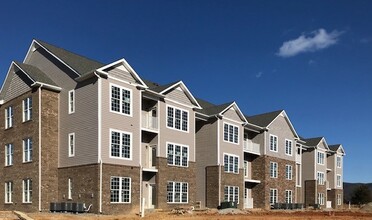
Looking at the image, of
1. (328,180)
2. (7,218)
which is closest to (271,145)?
(328,180)

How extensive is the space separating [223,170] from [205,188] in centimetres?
258

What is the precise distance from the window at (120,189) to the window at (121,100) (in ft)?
16.1

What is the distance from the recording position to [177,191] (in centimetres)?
3747

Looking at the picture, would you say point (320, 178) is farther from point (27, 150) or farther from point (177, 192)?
point (27, 150)

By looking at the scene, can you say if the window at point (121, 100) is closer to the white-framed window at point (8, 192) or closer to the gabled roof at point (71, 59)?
the gabled roof at point (71, 59)

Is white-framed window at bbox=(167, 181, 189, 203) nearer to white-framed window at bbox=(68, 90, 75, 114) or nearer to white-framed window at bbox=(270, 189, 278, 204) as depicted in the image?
white-framed window at bbox=(68, 90, 75, 114)

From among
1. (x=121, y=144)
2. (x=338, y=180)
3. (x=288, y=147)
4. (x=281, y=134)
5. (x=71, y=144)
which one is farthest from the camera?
(x=338, y=180)

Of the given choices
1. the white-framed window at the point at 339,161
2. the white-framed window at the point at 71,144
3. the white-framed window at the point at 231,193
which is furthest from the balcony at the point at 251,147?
the white-framed window at the point at 339,161

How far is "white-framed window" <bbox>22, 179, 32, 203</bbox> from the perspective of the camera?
31.8 meters

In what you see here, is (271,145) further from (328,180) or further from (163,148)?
(328,180)

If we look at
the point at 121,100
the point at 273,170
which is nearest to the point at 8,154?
the point at 121,100

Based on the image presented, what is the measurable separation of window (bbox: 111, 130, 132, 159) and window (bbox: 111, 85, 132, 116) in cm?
166

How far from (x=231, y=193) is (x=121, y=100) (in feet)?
58.6

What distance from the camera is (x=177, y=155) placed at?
1491 inches
